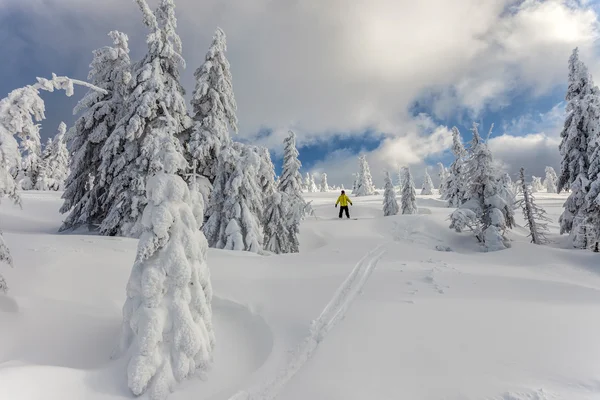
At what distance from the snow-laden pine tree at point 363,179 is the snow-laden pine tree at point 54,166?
216 feet

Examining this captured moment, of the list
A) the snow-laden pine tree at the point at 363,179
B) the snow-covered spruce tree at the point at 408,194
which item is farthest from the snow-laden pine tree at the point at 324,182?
the snow-covered spruce tree at the point at 408,194

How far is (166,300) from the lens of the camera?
18.7ft

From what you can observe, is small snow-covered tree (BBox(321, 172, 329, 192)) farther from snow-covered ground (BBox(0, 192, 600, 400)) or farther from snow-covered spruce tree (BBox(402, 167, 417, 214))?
snow-covered ground (BBox(0, 192, 600, 400))

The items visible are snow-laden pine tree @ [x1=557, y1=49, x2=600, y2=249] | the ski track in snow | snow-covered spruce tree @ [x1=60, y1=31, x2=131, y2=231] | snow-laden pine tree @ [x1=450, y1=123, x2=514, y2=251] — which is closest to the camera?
the ski track in snow

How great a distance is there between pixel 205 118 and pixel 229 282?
36.2 feet

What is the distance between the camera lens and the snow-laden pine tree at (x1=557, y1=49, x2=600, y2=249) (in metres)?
19.6

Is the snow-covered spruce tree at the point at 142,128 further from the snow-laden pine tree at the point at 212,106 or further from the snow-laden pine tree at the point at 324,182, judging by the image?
the snow-laden pine tree at the point at 324,182

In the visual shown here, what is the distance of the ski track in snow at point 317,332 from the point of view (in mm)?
5000

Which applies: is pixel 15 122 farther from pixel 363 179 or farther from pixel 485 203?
pixel 363 179

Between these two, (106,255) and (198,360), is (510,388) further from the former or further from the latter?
(106,255)

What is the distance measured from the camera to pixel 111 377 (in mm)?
5180

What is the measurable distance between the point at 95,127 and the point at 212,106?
7078mm

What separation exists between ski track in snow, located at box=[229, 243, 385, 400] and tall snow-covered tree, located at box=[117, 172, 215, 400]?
4.19 ft

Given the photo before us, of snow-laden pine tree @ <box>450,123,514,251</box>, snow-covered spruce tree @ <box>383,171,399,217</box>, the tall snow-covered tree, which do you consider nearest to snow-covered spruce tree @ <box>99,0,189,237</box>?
the tall snow-covered tree
